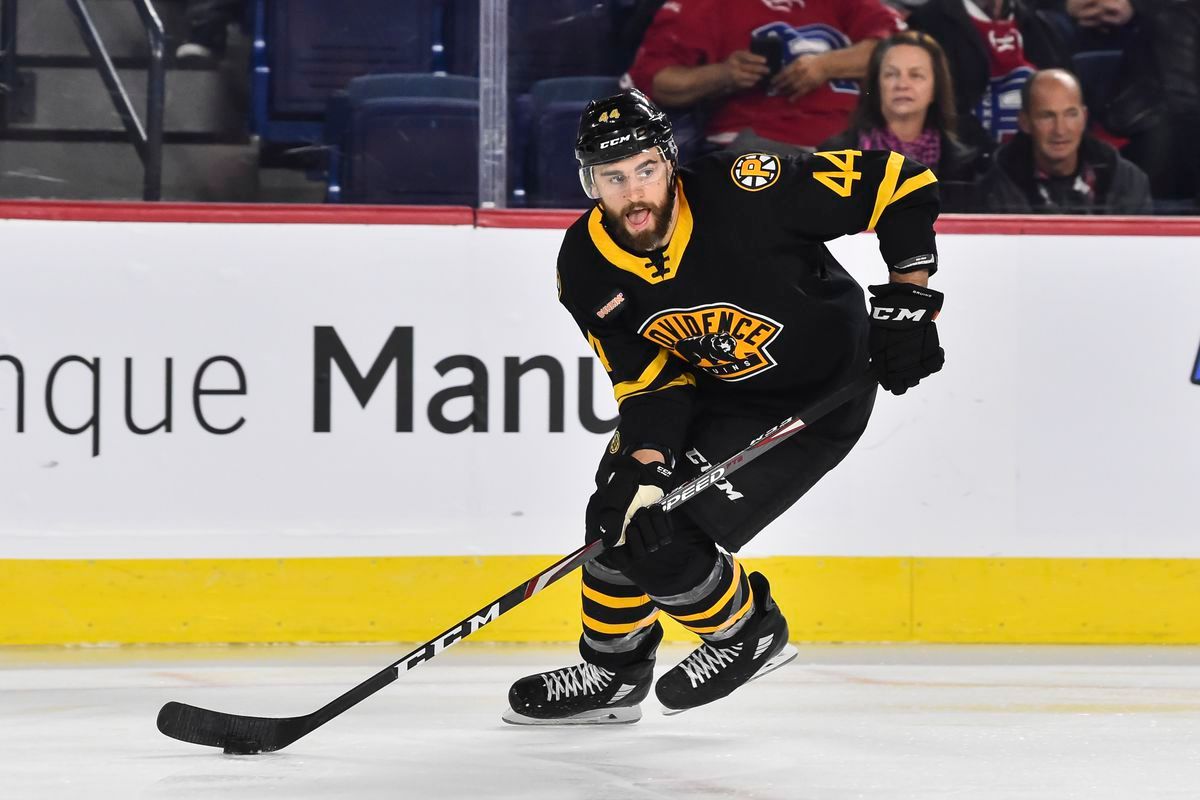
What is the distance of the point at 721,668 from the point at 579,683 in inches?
10.5

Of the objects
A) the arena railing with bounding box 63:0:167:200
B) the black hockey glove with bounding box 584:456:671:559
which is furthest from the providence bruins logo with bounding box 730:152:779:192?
the arena railing with bounding box 63:0:167:200

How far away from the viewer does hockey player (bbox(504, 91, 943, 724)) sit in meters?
2.51

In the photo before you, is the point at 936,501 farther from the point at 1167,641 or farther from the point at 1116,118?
the point at 1116,118

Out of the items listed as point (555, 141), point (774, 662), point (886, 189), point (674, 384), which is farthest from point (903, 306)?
point (555, 141)

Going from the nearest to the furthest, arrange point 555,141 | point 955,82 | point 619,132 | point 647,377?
point 619,132 < point 647,377 < point 555,141 < point 955,82

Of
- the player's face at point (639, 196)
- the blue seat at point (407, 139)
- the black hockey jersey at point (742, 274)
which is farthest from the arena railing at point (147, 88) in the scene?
the player's face at point (639, 196)

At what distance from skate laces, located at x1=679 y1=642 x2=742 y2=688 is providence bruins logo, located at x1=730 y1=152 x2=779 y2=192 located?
2.54 ft

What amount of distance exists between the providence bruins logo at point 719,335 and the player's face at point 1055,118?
158 cm

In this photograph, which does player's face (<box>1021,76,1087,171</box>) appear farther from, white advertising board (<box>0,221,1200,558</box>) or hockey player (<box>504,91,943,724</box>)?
hockey player (<box>504,91,943,724</box>)

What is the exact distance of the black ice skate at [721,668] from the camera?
104 inches

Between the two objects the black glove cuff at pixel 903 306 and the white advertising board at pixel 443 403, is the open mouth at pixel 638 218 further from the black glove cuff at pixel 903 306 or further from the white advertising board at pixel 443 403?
the white advertising board at pixel 443 403

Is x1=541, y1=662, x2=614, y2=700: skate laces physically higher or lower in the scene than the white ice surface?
higher

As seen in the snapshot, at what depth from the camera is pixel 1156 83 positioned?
388cm

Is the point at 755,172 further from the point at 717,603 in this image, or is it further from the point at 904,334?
the point at 717,603
